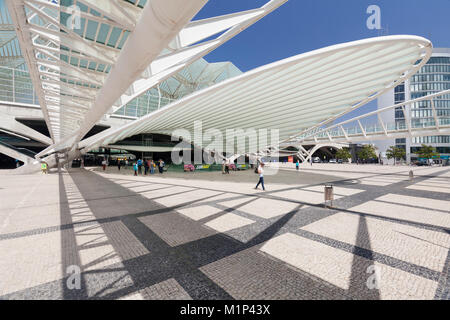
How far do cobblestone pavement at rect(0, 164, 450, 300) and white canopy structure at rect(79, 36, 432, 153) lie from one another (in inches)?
309

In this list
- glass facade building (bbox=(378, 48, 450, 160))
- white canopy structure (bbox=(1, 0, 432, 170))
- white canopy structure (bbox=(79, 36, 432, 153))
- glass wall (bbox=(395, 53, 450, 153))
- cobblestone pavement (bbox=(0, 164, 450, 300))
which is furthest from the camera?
glass wall (bbox=(395, 53, 450, 153))

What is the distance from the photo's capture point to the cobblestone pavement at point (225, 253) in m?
2.37

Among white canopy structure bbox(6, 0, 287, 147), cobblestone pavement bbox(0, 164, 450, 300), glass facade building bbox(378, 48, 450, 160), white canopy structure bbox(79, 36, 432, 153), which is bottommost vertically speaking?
cobblestone pavement bbox(0, 164, 450, 300)

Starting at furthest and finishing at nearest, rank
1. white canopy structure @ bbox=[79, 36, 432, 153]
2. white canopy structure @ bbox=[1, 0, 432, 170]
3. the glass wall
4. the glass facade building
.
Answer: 1. the glass wall
2. the glass facade building
3. white canopy structure @ bbox=[79, 36, 432, 153]
4. white canopy structure @ bbox=[1, 0, 432, 170]

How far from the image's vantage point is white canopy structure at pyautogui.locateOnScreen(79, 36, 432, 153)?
33.2ft

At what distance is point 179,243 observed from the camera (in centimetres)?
370

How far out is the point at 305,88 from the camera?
561 inches

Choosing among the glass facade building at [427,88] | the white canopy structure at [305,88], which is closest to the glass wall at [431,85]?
the glass facade building at [427,88]

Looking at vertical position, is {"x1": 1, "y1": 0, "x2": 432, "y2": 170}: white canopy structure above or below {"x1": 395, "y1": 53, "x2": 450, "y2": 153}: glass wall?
below

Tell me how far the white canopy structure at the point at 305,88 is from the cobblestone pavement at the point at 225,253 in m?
7.85

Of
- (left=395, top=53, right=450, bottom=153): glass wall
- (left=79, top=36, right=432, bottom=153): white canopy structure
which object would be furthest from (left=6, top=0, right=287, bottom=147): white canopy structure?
(left=395, top=53, right=450, bottom=153): glass wall

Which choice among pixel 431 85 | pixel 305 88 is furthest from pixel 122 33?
pixel 431 85

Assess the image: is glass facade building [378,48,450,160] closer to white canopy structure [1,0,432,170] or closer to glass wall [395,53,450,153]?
glass wall [395,53,450,153]
